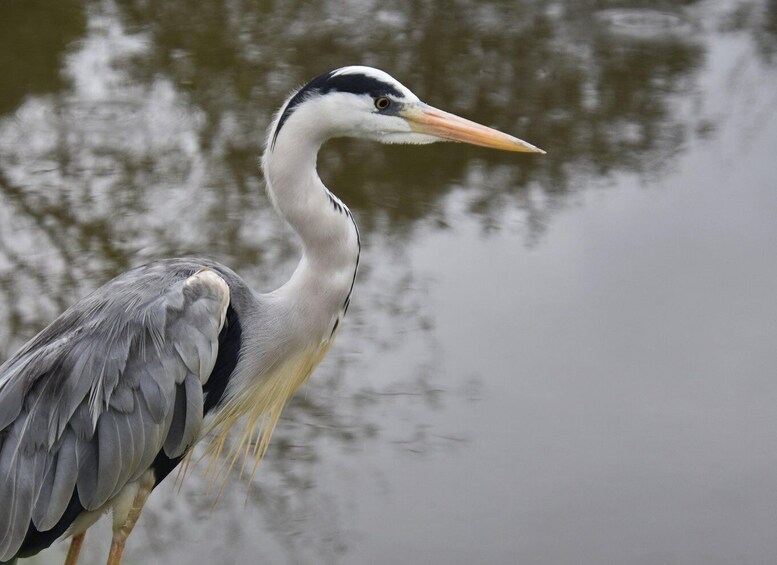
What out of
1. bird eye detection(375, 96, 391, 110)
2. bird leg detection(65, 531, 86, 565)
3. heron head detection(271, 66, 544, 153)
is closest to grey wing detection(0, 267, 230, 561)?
bird leg detection(65, 531, 86, 565)

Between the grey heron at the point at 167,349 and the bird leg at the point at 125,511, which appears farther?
the bird leg at the point at 125,511

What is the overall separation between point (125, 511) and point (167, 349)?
0.52 m

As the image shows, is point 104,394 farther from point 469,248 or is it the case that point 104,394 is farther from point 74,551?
point 469,248

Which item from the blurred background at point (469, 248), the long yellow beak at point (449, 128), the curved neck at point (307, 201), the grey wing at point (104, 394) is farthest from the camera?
the blurred background at point (469, 248)

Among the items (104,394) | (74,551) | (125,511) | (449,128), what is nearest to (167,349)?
(104,394)

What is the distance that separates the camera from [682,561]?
12.0 feet

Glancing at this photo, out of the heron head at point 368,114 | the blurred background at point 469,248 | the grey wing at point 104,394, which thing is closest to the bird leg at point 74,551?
the grey wing at point 104,394

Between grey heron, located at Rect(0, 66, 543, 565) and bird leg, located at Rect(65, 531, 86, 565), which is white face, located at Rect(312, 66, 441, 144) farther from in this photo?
bird leg, located at Rect(65, 531, 86, 565)

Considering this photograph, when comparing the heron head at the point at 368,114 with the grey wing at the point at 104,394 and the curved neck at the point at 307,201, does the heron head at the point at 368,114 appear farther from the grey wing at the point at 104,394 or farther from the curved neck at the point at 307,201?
the grey wing at the point at 104,394

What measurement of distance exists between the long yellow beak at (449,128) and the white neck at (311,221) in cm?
27

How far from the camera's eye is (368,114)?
329cm

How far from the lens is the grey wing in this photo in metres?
3.09

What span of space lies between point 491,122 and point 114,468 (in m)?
3.70

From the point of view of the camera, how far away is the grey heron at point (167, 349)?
3104 mm
